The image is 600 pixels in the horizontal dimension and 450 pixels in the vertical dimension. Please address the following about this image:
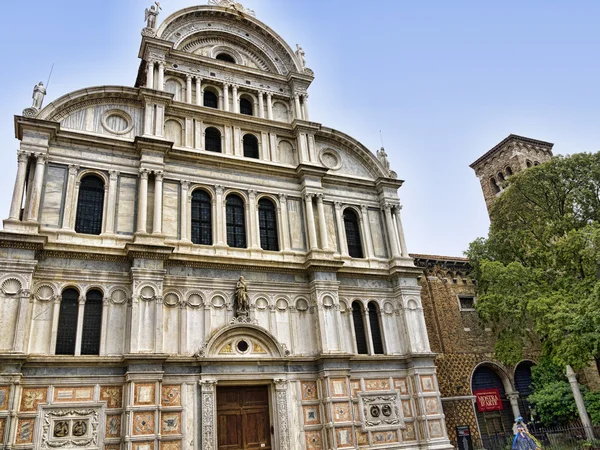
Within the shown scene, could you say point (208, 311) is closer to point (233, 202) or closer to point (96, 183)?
point (233, 202)

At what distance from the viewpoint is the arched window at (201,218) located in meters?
17.8

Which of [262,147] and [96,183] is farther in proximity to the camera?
[262,147]

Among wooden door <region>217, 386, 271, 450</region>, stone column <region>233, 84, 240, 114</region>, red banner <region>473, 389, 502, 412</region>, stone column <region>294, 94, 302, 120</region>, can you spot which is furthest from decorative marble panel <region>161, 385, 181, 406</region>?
red banner <region>473, 389, 502, 412</region>

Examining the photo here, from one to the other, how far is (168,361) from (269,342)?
11.7ft

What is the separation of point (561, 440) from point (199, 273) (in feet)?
52.5

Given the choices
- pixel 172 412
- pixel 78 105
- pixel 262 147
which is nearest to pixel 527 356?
pixel 262 147

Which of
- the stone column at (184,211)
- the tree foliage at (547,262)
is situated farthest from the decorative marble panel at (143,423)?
the tree foliage at (547,262)

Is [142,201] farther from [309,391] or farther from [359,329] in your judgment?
[359,329]

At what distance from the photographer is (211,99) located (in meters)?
21.4

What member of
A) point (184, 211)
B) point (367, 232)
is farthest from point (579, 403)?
point (184, 211)

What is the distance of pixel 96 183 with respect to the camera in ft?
56.1

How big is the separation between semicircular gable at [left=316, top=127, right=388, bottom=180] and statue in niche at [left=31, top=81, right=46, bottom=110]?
10991 millimetres

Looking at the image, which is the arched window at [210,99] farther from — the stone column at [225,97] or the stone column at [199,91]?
the stone column at [199,91]

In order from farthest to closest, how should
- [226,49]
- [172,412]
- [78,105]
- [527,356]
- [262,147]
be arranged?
[527,356] → [226,49] → [262,147] → [78,105] → [172,412]
